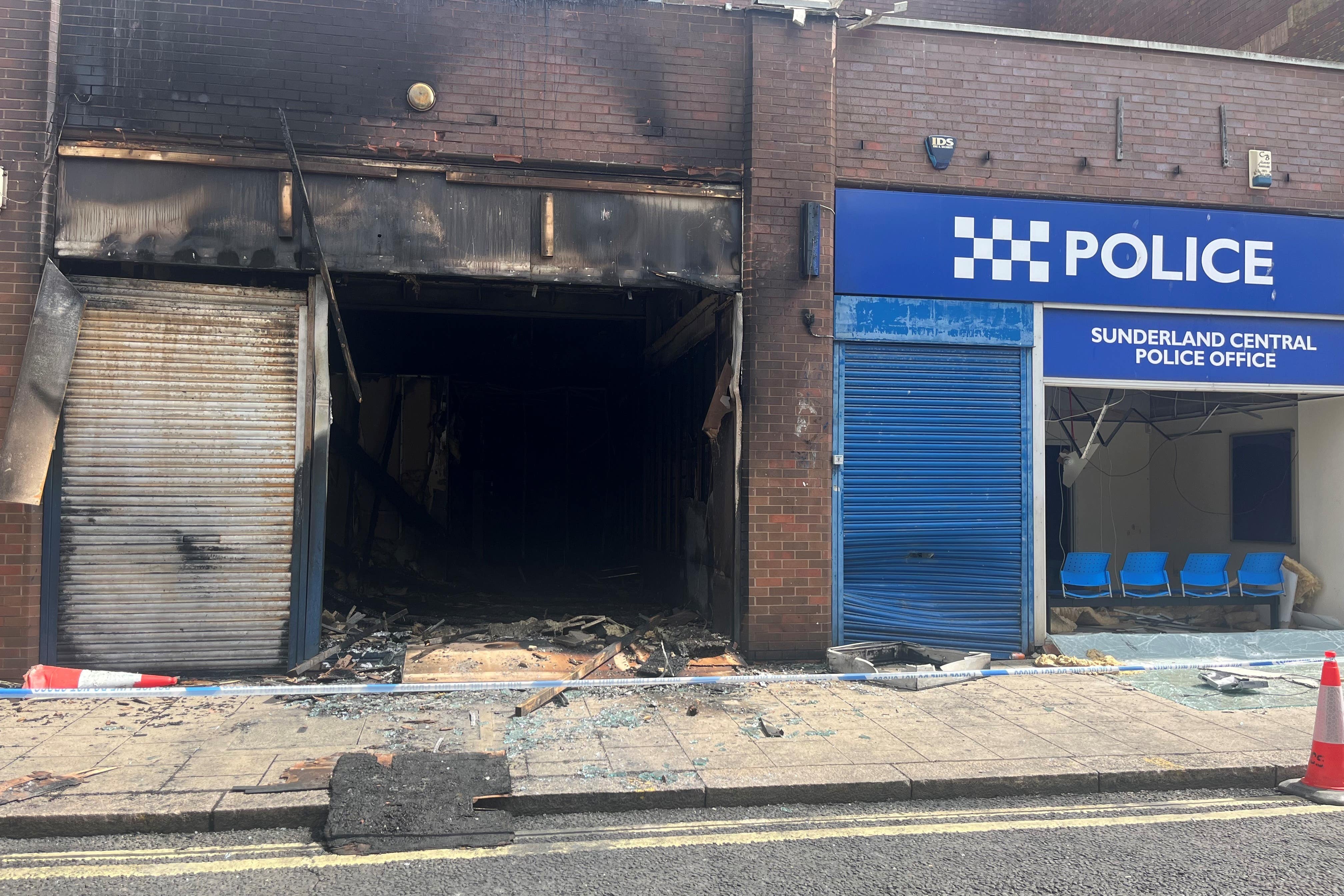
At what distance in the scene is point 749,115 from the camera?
864 cm

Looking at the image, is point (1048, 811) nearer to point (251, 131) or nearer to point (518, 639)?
point (518, 639)

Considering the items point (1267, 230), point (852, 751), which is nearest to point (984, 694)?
point (852, 751)

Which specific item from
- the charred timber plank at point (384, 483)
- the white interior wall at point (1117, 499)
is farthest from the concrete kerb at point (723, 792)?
the white interior wall at point (1117, 499)

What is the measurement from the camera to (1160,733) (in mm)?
6316

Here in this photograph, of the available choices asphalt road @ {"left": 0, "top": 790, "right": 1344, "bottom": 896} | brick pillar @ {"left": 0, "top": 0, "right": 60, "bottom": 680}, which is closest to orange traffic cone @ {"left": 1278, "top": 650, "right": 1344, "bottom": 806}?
asphalt road @ {"left": 0, "top": 790, "right": 1344, "bottom": 896}

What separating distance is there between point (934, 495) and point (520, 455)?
871 cm

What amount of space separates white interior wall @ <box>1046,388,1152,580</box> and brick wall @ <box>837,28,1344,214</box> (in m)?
5.12

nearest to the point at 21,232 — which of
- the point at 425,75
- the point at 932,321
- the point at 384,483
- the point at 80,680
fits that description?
the point at 425,75

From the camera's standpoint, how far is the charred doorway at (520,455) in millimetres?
11422

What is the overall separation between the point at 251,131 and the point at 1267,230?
9973 millimetres

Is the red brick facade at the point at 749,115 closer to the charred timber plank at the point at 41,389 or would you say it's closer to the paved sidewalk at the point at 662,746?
the charred timber plank at the point at 41,389

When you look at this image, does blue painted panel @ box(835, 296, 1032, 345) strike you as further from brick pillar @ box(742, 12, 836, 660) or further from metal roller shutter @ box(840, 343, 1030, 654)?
brick pillar @ box(742, 12, 836, 660)

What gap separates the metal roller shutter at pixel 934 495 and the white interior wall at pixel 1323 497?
13.6 ft

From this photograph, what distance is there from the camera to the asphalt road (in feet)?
13.2
